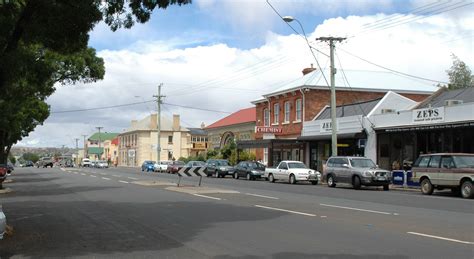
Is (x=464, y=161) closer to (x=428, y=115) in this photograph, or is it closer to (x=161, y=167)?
(x=428, y=115)

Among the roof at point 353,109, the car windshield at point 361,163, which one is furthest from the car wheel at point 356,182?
the roof at point 353,109

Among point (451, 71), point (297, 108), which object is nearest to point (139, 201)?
point (297, 108)

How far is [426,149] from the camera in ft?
106

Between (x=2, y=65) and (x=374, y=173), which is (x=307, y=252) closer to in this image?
(x=2, y=65)

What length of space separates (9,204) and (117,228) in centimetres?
842

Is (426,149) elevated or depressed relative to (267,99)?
depressed

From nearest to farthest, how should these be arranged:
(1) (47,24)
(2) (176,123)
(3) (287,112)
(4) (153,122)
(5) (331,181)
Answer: (1) (47,24)
(5) (331,181)
(3) (287,112)
(4) (153,122)
(2) (176,123)

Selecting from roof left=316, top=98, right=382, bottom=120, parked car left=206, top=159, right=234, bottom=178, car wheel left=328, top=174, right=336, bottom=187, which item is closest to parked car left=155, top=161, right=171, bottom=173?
parked car left=206, top=159, right=234, bottom=178

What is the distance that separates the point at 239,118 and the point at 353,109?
88.9 ft

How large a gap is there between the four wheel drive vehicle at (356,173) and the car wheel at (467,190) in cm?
590

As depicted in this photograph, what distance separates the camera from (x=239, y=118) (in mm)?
67375

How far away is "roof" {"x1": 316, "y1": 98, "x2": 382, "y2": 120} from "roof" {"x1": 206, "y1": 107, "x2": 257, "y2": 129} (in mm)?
15903

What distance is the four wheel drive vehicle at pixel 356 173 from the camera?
91.4 feet

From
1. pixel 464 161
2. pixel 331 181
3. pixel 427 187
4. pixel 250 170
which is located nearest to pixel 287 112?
pixel 250 170
